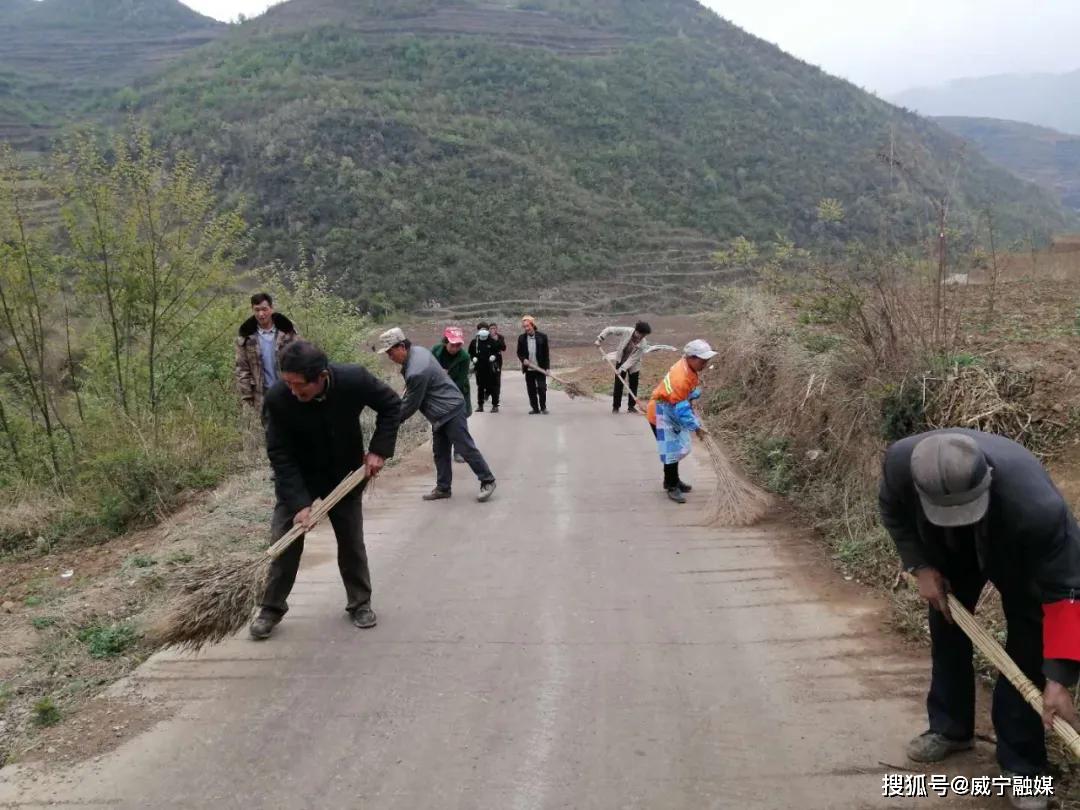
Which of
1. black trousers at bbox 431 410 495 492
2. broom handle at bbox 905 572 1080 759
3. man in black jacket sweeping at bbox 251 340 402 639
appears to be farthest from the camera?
black trousers at bbox 431 410 495 492

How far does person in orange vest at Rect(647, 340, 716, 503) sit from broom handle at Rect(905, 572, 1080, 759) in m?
4.23

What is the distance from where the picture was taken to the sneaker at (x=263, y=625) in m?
4.76

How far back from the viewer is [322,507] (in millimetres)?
4668

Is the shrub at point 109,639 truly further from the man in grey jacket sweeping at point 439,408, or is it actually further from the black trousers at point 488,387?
the black trousers at point 488,387

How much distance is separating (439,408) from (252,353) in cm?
180

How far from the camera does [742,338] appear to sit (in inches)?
484

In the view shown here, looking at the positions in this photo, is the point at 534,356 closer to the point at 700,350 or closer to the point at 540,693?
the point at 700,350

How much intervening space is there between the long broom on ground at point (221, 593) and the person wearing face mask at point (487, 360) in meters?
8.90

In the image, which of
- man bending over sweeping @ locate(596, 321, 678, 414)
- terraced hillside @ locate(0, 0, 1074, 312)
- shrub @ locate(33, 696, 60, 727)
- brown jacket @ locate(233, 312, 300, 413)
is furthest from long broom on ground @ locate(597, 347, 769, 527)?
terraced hillside @ locate(0, 0, 1074, 312)

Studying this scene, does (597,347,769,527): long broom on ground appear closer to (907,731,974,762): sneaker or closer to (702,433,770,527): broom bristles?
(702,433,770,527): broom bristles

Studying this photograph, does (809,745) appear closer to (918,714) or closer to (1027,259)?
(918,714)

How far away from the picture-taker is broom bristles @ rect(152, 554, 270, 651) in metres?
4.36

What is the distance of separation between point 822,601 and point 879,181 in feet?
203

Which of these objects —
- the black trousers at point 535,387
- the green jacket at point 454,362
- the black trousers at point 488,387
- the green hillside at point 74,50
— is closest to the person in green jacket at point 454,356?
the green jacket at point 454,362
